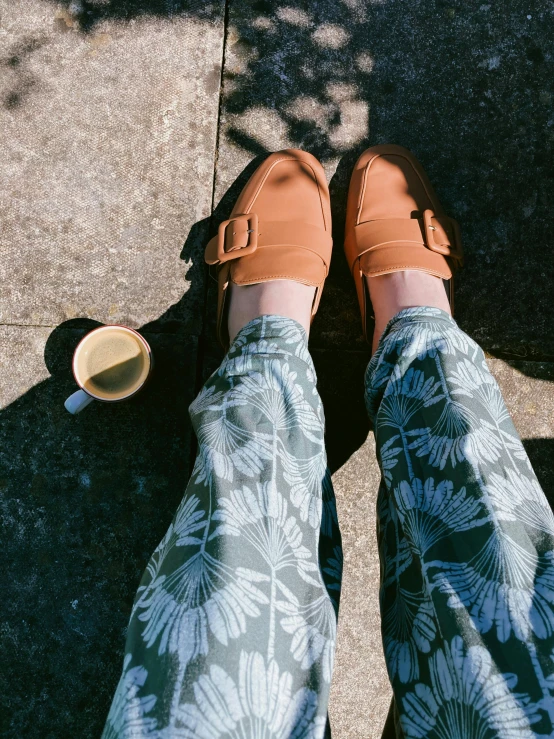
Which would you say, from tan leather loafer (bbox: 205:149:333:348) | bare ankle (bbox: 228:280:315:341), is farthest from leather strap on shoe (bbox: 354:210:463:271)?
bare ankle (bbox: 228:280:315:341)

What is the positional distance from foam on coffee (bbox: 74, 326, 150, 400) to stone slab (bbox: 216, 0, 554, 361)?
0.70 meters

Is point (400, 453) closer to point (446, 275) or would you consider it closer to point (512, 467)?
point (512, 467)

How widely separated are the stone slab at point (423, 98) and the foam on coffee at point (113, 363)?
2.31 feet

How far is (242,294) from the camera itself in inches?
70.0

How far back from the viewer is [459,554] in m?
1.07

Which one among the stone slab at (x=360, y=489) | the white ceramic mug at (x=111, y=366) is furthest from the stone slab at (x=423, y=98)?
the white ceramic mug at (x=111, y=366)

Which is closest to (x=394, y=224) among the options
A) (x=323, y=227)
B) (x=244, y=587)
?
(x=323, y=227)

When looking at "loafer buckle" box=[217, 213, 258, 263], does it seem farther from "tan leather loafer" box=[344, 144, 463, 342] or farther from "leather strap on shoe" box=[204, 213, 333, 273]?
"tan leather loafer" box=[344, 144, 463, 342]

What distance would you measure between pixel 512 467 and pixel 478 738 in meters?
0.55

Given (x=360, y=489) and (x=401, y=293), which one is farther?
(x=360, y=489)

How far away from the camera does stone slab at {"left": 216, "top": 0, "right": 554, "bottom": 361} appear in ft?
6.40

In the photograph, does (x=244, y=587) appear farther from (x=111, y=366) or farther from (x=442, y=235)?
(x=442, y=235)

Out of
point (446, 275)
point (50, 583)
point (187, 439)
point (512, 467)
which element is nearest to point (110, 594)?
point (50, 583)

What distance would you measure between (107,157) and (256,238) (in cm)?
66
